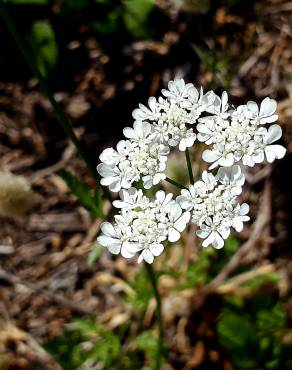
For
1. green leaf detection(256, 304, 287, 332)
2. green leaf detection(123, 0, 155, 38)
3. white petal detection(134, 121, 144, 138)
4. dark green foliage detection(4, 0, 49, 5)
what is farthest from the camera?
green leaf detection(123, 0, 155, 38)

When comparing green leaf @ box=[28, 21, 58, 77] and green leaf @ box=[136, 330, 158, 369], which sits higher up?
green leaf @ box=[28, 21, 58, 77]

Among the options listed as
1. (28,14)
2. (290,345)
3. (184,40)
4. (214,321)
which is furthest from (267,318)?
(28,14)

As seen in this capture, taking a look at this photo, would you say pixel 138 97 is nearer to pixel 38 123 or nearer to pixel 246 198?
pixel 38 123

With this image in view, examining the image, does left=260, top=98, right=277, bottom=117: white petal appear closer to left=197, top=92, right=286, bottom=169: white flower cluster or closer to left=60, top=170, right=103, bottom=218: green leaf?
left=197, top=92, right=286, bottom=169: white flower cluster

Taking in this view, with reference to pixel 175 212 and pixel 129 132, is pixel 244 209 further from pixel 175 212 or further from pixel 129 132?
pixel 129 132

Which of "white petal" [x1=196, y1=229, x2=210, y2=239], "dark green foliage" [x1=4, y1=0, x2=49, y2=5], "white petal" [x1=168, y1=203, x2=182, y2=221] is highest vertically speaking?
"dark green foliage" [x1=4, y1=0, x2=49, y2=5]

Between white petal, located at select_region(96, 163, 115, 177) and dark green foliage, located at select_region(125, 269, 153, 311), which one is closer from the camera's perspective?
white petal, located at select_region(96, 163, 115, 177)

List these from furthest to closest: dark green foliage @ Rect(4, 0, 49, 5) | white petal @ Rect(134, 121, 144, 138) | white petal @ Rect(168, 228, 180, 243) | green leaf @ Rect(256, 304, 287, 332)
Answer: dark green foliage @ Rect(4, 0, 49, 5) → green leaf @ Rect(256, 304, 287, 332) → white petal @ Rect(134, 121, 144, 138) → white petal @ Rect(168, 228, 180, 243)

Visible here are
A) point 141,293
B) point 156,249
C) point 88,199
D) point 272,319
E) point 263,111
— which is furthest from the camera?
point 272,319

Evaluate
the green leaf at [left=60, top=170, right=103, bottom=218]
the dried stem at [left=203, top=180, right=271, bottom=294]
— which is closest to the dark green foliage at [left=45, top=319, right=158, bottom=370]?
the dried stem at [left=203, top=180, right=271, bottom=294]

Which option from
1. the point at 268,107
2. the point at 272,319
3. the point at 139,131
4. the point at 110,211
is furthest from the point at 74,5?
the point at 272,319
